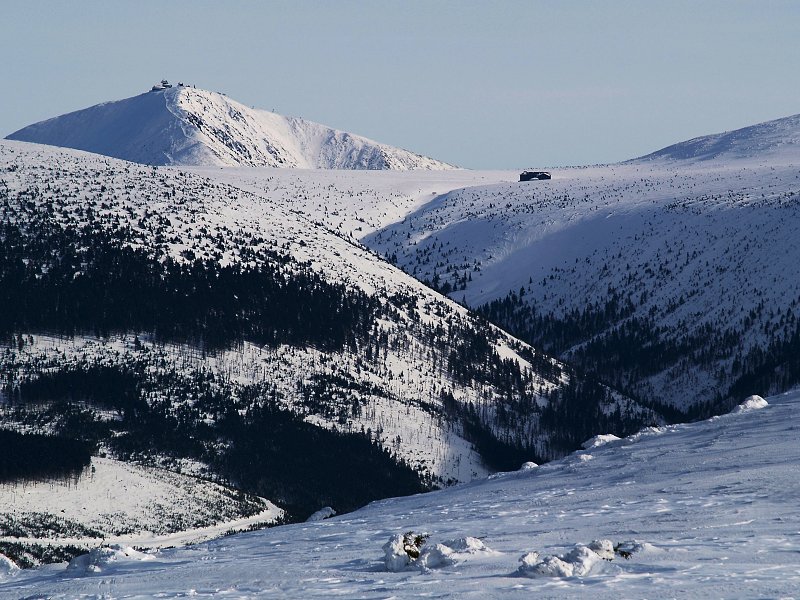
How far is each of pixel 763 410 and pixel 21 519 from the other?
61190 mm

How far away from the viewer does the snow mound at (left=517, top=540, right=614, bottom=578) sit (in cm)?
3341

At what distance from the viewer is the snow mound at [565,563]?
33.4 meters

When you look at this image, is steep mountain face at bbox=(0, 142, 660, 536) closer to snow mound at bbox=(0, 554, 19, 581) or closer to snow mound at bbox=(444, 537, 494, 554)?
snow mound at bbox=(0, 554, 19, 581)

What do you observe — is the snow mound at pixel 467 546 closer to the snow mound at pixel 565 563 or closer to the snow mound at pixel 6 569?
the snow mound at pixel 565 563

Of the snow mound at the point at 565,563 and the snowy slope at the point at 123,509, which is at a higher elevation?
the snow mound at the point at 565,563

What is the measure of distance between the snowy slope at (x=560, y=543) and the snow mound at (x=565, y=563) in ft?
0.16

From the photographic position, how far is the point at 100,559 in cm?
4619

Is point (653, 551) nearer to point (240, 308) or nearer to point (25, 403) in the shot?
point (25, 403)

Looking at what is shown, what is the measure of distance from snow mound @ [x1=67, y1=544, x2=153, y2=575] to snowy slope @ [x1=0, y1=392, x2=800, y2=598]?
0.32 ft

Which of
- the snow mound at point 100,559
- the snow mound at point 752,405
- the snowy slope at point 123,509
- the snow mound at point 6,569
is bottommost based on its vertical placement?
the snowy slope at point 123,509

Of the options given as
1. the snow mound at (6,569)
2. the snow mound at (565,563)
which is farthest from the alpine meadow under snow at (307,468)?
the snow mound at (6,569)

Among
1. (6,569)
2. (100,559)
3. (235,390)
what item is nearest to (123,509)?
(235,390)

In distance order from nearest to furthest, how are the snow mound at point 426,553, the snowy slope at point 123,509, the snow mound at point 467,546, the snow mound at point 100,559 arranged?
the snow mound at point 426,553 < the snow mound at point 467,546 < the snow mound at point 100,559 < the snowy slope at point 123,509

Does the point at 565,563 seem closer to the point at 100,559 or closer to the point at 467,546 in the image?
the point at 467,546
